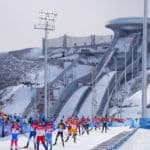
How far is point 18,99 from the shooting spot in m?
106

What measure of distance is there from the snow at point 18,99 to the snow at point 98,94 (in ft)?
38.8

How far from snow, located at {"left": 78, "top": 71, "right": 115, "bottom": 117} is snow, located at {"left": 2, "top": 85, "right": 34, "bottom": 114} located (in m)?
11.8

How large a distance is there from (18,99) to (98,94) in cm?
1710

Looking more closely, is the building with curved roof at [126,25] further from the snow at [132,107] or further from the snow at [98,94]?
the snow at [132,107]

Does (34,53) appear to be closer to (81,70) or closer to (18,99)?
(81,70)

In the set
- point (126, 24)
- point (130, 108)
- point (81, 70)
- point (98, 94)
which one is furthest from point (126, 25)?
point (130, 108)

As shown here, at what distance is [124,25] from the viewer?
117 m

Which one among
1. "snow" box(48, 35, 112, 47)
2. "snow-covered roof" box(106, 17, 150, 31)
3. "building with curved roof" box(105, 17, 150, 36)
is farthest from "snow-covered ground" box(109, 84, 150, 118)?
"snow" box(48, 35, 112, 47)

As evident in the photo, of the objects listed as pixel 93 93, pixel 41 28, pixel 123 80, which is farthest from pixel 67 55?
pixel 41 28

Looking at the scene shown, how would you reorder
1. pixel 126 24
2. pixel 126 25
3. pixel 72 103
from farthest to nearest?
pixel 126 25 → pixel 126 24 → pixel 72 103

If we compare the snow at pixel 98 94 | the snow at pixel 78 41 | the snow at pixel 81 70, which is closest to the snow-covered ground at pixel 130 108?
the snow at pixel 98 94

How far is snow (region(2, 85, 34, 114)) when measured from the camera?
10131cm

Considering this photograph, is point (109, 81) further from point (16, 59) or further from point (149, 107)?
A: point (16, 59)

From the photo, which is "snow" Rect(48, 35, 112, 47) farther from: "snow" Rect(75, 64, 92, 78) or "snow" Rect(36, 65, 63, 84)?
"snow" Rect(75, 64, 92, 78)
